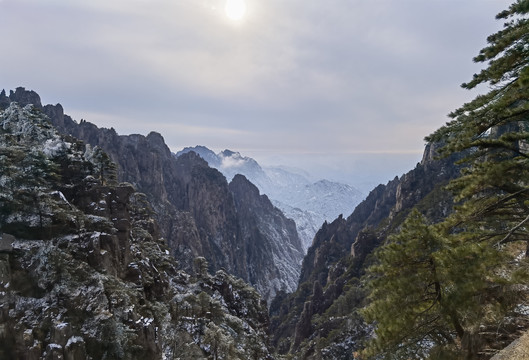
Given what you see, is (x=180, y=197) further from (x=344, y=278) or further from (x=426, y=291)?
(x=426, y=291)

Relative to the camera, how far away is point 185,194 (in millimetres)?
183125

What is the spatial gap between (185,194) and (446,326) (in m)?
178

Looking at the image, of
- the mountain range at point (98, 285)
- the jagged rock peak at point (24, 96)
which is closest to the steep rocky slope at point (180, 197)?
the jagged rock peak at point (24, 96)

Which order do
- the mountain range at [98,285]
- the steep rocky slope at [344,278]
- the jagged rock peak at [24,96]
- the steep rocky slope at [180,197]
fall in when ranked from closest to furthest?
the mountain range at [98,285], the steep rocky slope at [344,278], the jagged rock peak at [24,96], the steep rocky slope at [180,197]

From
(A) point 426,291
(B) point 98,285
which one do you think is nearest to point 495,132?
(A) point 426,291

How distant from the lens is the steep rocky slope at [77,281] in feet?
69.6

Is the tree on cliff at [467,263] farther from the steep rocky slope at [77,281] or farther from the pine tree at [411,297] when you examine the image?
the steep rocky slope at [77,281]

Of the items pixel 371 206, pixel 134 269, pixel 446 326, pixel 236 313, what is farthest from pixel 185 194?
pixel 446 326

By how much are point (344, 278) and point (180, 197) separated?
116156 millimetres

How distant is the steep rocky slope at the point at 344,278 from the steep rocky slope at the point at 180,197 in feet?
144

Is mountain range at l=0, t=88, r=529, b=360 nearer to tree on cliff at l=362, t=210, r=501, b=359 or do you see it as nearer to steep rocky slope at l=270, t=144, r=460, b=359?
tree on cliff at l=362, t=210, r=501, b=359

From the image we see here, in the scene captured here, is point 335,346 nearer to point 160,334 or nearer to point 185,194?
point 160,334

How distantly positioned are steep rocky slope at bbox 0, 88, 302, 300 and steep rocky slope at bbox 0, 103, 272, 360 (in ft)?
263

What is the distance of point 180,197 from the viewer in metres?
182
